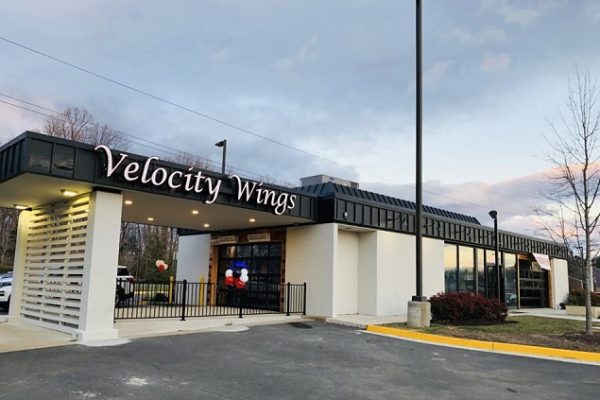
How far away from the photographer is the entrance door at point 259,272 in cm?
1775

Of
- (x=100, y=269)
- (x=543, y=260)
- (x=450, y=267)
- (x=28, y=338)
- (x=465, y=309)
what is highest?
(x=543, y=260)

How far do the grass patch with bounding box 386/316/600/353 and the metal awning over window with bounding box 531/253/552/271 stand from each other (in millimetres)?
13052

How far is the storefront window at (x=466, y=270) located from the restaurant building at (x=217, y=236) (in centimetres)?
9

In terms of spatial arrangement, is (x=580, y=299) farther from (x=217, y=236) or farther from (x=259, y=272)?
(x=217, y=236)

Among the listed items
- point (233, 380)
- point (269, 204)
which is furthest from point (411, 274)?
point (233, 380)

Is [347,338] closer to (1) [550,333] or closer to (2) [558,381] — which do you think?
(2) [558,381]

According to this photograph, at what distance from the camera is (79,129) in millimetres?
30453

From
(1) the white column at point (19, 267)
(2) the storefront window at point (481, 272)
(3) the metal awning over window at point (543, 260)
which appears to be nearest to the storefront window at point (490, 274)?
(2) the storefront window at point (481, 272)

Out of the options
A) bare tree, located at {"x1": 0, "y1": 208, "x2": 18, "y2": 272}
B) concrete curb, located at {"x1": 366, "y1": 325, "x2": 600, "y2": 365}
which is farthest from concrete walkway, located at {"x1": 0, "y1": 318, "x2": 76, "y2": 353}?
bare tree, located at {"x1": 0, "y1": 208, "x2": 18, "y2": 272}

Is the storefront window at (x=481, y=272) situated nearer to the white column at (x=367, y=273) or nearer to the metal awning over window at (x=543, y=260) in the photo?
the metal awning over window at (x=543, y=260)

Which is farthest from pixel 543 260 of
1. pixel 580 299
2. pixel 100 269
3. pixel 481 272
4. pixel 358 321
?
pixel 100 269

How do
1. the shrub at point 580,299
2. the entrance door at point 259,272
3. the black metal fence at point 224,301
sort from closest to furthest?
the black metal fence at point 224,301, the entrance door at point 259,272, the shrub at point 580,299

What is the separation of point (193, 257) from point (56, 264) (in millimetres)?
9494

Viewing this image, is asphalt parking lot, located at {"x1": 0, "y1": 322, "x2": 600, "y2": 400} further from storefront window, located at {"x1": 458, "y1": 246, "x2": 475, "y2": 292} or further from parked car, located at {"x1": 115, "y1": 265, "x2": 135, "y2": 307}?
storefront window, located at {"x1": 458, "y1": 246, "x2": 475, "y2": 292}
